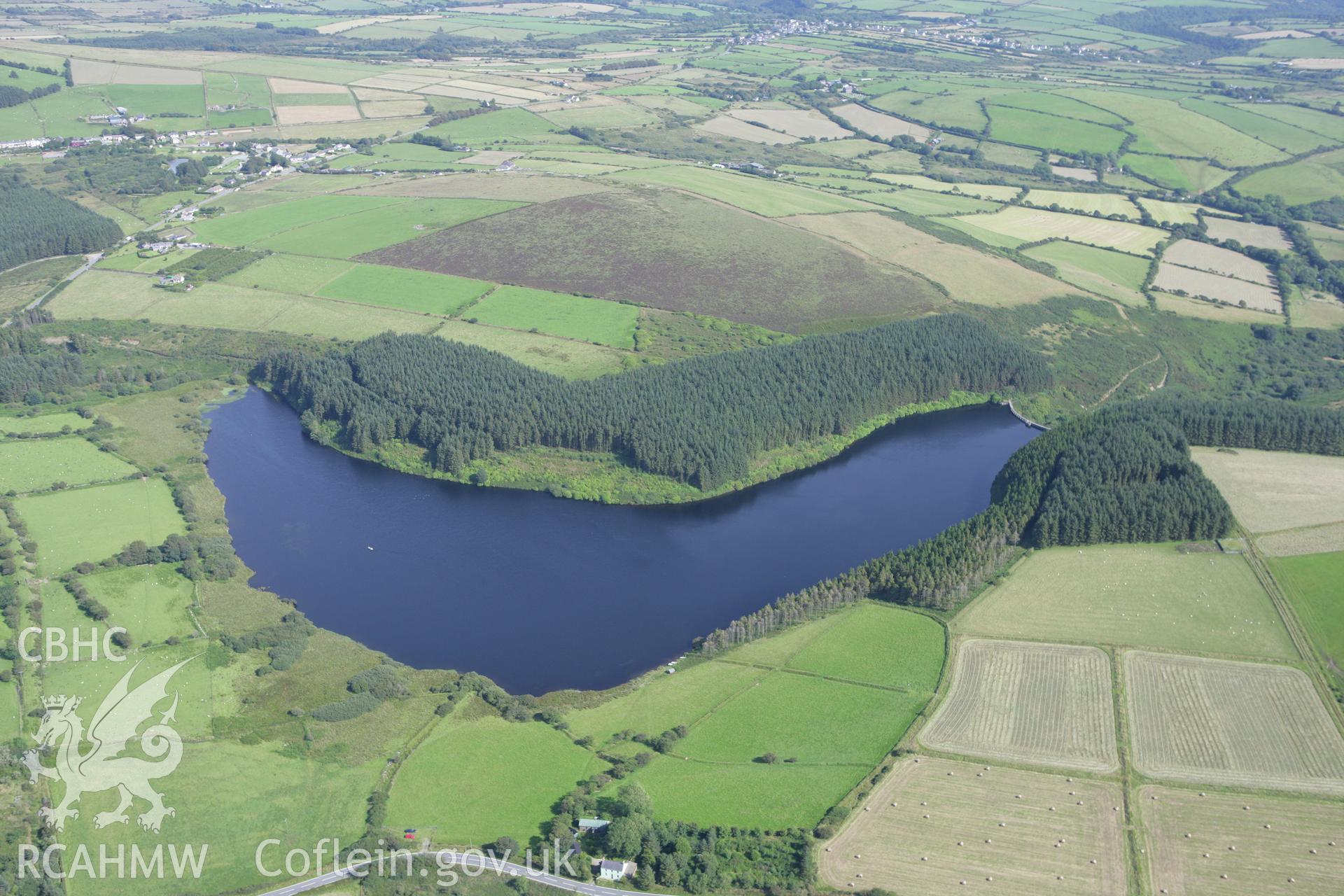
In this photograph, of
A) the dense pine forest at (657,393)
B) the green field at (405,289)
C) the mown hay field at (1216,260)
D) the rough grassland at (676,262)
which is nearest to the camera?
the dense pine forest at (657,393)

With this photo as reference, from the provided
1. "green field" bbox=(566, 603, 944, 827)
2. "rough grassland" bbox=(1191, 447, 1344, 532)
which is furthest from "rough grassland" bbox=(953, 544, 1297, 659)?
"rough grassland" bbox=(1191, 447, 1344, 532)

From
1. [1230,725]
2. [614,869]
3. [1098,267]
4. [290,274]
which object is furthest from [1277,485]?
[290,274]

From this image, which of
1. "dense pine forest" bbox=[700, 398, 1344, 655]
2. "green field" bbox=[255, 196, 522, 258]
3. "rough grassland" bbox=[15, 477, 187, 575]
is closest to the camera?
"dense pine forest" bbox=[700, 398, 1344, 655]

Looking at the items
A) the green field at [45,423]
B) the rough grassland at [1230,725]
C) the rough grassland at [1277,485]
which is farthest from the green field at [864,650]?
the green field at [45,423]

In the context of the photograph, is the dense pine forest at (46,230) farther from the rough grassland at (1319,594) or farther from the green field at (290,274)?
the rough grassland at (1319,594)

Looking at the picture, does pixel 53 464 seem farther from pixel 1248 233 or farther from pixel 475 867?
pixel 1248 233

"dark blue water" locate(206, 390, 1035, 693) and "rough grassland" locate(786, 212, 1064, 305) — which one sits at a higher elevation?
"rough grassland" locate(786, 212, 1064, 305)

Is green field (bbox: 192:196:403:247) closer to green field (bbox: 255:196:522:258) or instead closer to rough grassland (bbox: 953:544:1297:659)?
green field (bbox: 255:196:522:258)

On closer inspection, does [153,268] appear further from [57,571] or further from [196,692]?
[196,692]
